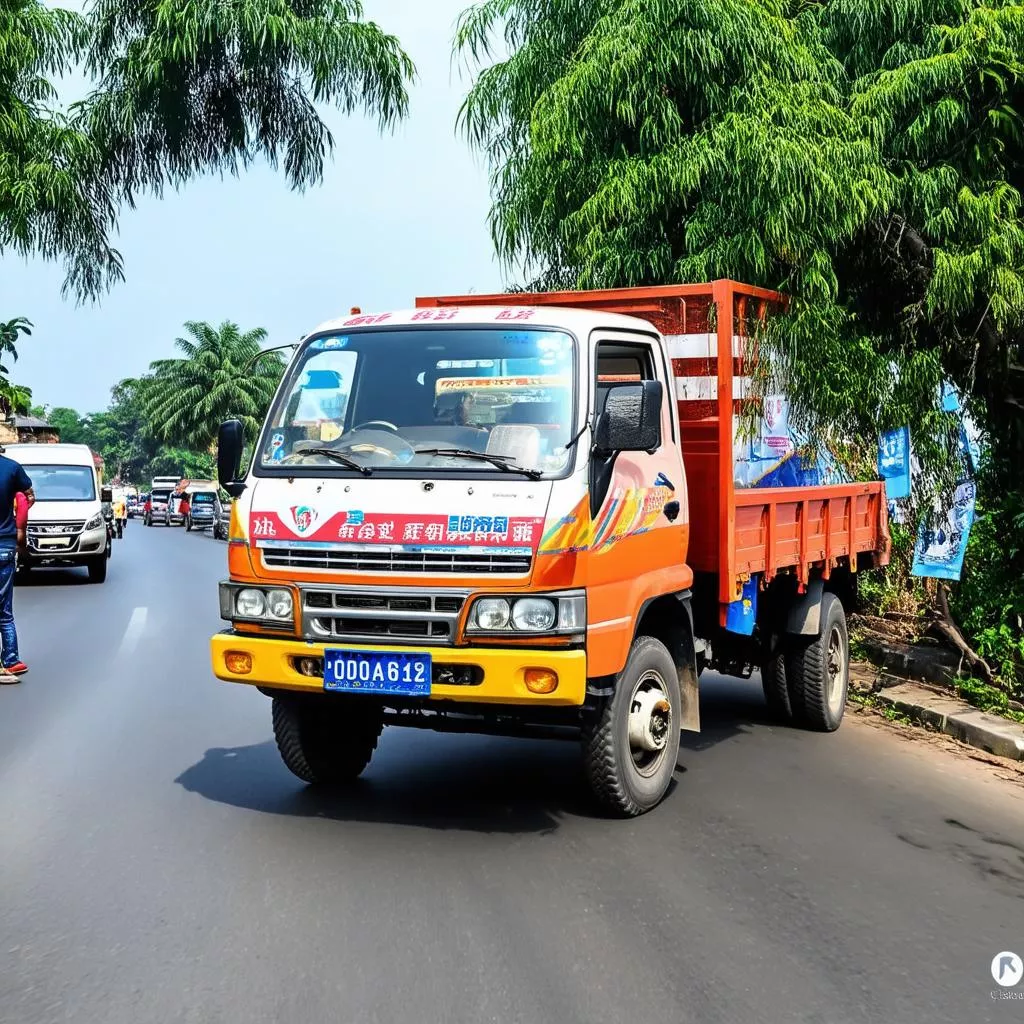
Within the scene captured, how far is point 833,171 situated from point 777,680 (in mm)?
3901

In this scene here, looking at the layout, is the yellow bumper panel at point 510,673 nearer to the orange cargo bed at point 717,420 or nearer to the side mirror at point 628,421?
the side mirror at point 628,421

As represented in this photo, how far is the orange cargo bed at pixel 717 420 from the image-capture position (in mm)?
6426

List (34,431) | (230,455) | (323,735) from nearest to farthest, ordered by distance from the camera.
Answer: (230,455), (323,735), (34,431)

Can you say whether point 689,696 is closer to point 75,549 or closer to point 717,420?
point 717,420

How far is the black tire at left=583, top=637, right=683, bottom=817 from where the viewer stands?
5.53 meters

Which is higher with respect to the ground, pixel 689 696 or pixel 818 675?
pixel 689 696

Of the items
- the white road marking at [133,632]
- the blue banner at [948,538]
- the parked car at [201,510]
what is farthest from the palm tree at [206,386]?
the blue banner at [948,538]

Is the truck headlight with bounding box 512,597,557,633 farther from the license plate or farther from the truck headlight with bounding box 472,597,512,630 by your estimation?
the license plate

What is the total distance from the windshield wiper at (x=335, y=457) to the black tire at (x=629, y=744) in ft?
4.64

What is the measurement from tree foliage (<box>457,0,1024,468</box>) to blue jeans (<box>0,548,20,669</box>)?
5.08 meters

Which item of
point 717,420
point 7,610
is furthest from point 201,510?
point 717,420

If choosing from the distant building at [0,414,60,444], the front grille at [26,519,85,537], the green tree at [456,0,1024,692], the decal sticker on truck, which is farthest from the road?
the distant building at [0,414,60,444]

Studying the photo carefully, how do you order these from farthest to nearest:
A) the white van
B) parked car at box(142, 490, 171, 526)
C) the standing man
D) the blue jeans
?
1. parked car at box(142, 490, 171, 526)
2. the white van
3. the blue jeans
4. the standing man

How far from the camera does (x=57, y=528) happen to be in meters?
19.8
